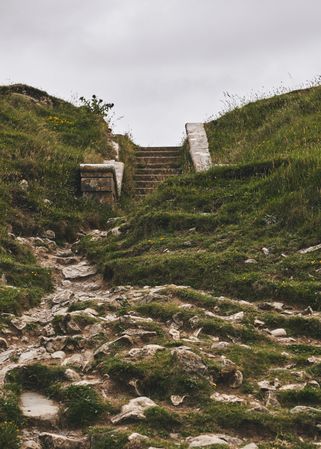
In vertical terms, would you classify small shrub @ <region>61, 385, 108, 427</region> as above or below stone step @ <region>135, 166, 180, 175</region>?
below

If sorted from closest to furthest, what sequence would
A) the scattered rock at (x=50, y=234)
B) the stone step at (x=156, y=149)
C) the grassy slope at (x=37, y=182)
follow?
1. the grassy slope at (x=37, y=182)
2. the scattered rock at (x=50, y=234)
3. the stone step at (x=156, y=149)

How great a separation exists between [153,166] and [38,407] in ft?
44.7

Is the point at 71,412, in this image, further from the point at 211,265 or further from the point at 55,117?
the point at 55,117

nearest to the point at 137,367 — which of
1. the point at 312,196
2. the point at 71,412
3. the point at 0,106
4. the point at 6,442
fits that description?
the point at 71,412

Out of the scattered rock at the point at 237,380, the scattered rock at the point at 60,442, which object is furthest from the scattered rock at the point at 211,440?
the scattered rock at the point at 237,380

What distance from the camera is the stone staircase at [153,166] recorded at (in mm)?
17042

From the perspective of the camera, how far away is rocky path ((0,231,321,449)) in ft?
16.3

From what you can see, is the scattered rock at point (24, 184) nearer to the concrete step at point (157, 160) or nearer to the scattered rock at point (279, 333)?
the concrete step at point (157, 160)

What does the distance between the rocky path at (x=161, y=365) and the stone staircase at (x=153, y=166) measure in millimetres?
8690

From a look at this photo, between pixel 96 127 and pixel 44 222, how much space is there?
764 centimetres

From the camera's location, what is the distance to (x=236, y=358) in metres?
6.14

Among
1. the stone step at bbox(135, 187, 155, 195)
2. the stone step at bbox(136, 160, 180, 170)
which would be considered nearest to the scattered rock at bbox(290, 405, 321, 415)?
the stone step at bbox(135, 187, 155, 195)

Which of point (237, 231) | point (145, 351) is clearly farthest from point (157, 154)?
point (145, 351)

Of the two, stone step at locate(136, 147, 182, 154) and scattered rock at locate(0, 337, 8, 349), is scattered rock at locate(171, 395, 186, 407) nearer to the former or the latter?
scattered rock at locate(0, 337, 8, 349)
